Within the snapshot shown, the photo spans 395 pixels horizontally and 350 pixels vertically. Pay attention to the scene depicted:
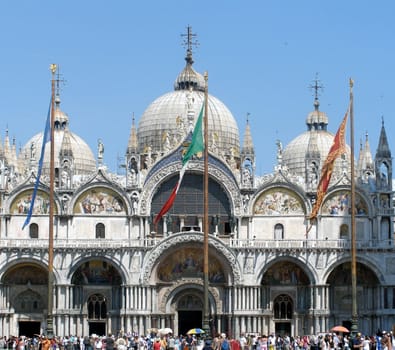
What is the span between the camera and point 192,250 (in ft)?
289

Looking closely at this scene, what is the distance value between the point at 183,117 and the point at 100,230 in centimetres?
1314

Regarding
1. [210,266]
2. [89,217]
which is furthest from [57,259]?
[210,266]

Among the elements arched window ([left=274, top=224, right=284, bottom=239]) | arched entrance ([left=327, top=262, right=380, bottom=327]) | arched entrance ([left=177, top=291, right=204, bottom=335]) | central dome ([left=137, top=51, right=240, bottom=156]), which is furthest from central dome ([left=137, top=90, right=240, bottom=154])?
arched entrance ([left=327, top=262, right=380, bottom=327])

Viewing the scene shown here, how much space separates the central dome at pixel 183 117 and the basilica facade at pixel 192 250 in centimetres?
763

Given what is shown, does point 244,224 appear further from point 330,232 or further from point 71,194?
point 71,194

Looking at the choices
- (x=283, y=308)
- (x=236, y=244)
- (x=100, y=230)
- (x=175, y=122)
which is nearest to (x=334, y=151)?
(x=236, y=244)

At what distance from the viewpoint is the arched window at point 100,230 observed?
294ft

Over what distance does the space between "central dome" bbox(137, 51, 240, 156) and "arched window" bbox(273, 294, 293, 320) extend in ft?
44.5

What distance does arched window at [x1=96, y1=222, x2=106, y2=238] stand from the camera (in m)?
89.6

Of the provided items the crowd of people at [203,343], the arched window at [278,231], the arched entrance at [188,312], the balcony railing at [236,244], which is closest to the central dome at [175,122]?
the arched window at [278,231]

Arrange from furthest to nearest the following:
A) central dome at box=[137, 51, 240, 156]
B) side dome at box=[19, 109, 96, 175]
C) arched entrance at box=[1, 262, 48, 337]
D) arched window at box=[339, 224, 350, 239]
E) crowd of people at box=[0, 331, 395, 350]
A: side dome at box=[19, 109, 96, 175] < central dome at box=[137, 51, 240, 156] < arched window at box=[339, 224, 350, 239] < arched entrance at box=[1, 262, 48, 337] < crowd of people at box=[0, 331, 395, 350]

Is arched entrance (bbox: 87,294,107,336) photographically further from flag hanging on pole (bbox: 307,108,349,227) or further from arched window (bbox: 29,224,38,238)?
flag hanging on pole (bbox: 307,108,349,227)

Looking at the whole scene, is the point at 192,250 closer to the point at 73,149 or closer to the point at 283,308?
the point at 283,308

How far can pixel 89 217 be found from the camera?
3521 inches
